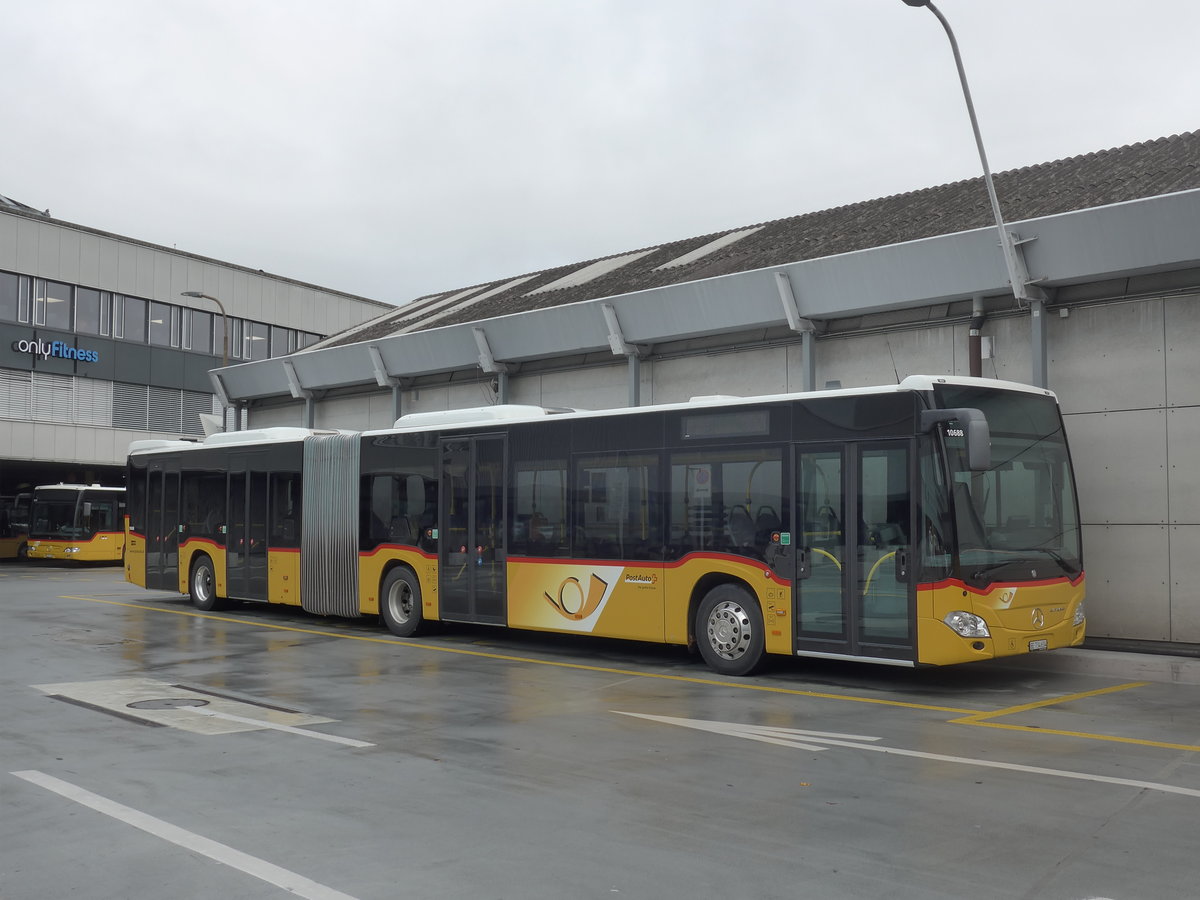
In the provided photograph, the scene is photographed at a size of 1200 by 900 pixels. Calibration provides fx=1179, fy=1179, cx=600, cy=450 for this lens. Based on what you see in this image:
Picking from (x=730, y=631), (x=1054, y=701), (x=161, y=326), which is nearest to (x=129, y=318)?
(x=161, y=326)

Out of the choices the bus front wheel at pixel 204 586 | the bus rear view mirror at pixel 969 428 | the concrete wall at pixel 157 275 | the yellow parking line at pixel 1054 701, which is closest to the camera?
the yellow parking line at pixel 1054 701

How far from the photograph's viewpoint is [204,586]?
863 inches

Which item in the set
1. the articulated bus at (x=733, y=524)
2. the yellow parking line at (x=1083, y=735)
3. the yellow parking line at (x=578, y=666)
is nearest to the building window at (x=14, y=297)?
the yellow parking line at (x=578, y=666)

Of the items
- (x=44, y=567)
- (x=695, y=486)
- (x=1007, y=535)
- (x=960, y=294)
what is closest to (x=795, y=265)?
(x=960, y=294)

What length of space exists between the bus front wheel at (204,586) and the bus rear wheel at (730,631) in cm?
1164

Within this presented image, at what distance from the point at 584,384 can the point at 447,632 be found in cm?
612

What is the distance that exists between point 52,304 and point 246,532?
29885mm

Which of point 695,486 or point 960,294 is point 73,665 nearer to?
point 695,486

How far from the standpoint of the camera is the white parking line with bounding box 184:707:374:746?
885cm

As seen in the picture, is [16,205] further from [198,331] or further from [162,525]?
[162,525]

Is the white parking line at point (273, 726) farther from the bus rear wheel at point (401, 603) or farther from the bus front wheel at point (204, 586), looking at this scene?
the bus front wheel at point (204, 586)

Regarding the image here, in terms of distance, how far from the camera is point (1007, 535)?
11.7 metres

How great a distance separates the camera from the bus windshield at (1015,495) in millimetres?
11367

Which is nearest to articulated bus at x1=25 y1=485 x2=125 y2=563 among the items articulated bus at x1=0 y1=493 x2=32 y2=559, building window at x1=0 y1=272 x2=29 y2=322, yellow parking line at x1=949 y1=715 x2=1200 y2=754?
articulated bus at x1=0 y1=493 x2=32 y2=559
